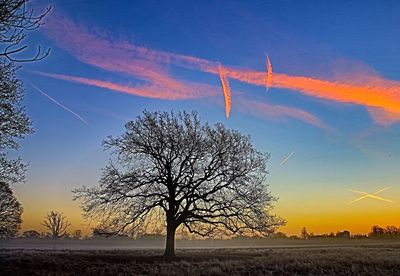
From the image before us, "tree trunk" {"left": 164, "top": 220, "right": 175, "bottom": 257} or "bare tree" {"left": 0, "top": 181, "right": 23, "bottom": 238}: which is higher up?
"bare tree" {"left": 0, "top": 181, "right": 23, "bottom": 238}

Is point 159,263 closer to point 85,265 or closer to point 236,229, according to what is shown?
point 85,265

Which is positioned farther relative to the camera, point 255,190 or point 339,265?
point 255,190

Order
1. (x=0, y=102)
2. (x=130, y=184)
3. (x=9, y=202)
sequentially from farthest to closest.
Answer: (x=9, y=202)
(x=130, y=184)
(x=0, y=102)

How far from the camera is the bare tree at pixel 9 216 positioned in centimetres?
4265

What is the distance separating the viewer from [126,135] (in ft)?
101

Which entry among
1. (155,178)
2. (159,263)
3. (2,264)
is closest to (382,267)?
(159,263)

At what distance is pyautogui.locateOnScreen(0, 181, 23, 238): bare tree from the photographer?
42647mm

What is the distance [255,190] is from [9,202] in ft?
90.6

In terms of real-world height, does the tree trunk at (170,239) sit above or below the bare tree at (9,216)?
below

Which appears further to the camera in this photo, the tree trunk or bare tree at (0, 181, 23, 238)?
bare tree at (0, 181, 23, 238)

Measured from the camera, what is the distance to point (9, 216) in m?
43.9

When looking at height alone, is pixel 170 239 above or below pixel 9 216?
below

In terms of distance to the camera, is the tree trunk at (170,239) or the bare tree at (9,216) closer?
the tree trunk at (170,239)

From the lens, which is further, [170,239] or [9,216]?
[9,216]
